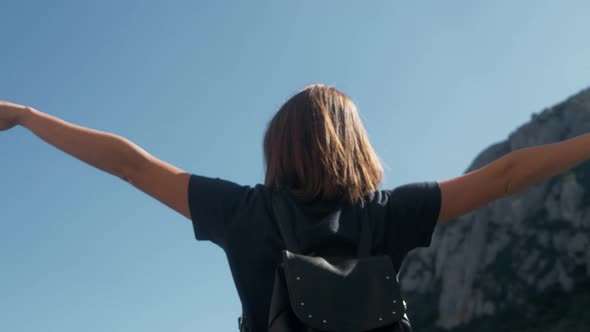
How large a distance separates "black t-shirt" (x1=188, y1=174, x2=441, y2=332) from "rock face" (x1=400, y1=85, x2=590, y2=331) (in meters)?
58.7

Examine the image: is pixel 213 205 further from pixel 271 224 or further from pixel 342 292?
pixel 342 292

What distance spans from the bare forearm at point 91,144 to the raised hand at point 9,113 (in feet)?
0.33

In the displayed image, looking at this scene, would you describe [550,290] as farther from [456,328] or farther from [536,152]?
[536,152]

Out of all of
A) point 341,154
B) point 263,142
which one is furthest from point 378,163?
point 263,142

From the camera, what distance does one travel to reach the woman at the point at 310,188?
265cm

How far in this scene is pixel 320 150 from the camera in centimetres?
276

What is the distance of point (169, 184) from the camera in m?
2.83

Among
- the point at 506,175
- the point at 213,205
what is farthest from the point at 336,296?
the point at 506,175

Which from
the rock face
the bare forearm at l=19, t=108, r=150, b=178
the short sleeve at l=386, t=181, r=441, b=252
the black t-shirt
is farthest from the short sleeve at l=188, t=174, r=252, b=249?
the rock face

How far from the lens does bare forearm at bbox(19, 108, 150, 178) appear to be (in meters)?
2.90

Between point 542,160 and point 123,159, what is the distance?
1.70m

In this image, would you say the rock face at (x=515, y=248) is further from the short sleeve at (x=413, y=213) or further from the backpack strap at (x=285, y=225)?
the backpack strap at (x=285, y=225)

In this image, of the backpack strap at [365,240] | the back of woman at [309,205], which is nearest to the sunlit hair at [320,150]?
the back of woman at [309,205]

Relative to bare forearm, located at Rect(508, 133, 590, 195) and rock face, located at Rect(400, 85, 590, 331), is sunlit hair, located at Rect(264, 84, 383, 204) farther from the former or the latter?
rock face, located at Rect(400, 85, 590, 331)
